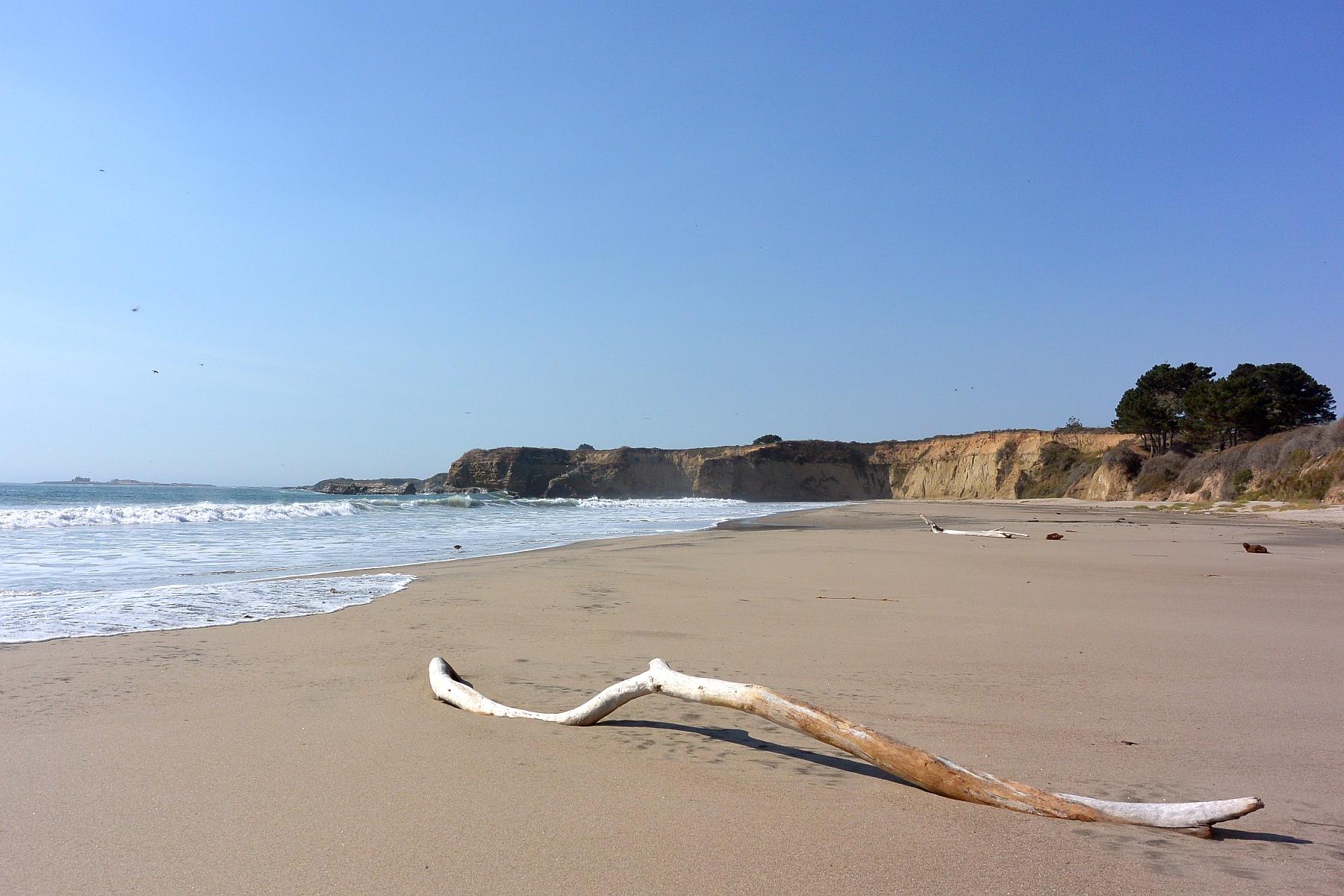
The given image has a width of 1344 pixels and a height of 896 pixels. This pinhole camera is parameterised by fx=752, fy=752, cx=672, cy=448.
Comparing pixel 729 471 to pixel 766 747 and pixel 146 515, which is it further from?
pixel 766 747

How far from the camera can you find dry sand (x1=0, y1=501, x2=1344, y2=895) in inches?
76.0

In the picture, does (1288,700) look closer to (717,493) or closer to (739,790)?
(739,790)

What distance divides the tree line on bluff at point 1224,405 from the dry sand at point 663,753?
3209 cm

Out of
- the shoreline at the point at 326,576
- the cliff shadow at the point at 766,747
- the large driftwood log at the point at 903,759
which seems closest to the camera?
the large driftwood log at the point at 903,759

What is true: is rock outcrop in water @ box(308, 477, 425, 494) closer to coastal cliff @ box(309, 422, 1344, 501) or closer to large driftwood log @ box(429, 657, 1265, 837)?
coastal cliff @ box(309, 422, 1344, 501)

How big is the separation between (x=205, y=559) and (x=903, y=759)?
1086 cm

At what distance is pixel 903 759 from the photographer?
2.36m

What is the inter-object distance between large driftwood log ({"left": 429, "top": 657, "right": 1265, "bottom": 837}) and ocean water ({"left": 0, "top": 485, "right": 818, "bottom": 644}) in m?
4.10

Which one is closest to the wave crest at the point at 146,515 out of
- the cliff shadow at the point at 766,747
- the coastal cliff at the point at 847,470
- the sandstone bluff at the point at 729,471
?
the cliff shadow at the point at 766,747

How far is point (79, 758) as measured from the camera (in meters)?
2.79

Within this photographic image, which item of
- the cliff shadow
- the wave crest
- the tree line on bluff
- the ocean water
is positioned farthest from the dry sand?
the tree line on bluff

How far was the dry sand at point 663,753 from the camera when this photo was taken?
1931mm

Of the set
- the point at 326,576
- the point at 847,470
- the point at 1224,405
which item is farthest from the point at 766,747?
the point at 847,470

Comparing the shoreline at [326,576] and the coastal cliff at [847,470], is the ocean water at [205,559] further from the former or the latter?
the coastal cliff at [847,470]
